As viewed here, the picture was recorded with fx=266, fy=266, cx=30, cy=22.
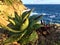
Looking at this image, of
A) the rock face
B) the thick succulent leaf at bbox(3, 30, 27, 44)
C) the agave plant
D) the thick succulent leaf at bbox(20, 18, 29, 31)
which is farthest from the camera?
the rock face

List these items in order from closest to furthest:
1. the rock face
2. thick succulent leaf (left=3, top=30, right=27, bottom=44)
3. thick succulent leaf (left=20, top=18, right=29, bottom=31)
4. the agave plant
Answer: thick succulent leaf (left=3, top=30, right=27, bottom=44) < the agave plant < thick succulent leaf (left=20, top=18, right=29, bottom=31) < the rock face

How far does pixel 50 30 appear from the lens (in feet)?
28.4

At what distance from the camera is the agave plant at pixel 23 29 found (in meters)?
7.62

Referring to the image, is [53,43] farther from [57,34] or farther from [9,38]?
[9,38]

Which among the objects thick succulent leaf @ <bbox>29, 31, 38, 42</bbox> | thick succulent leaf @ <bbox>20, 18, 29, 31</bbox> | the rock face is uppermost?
thick succulent leaf @ <bbox>20, 18, 29, 31</bbox>

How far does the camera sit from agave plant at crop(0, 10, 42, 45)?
7.62 m

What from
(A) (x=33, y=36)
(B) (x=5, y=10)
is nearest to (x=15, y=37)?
(A) (x=33, y=36)

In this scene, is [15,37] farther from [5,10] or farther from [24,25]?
[5,10]

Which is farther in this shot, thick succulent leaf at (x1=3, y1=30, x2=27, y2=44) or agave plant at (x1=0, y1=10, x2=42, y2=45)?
agave plant at (x1=0, y1=10, x2=42, y2=45)

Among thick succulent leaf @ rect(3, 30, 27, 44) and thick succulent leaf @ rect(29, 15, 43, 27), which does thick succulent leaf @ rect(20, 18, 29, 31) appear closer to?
thick succulent leaf @ rect(29, 15, 43, 27)

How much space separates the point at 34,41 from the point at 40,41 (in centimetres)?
34

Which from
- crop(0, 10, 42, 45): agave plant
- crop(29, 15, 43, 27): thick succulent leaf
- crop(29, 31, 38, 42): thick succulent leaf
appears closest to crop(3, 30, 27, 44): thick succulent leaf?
crop(0, 10, 42, 45): agave plant

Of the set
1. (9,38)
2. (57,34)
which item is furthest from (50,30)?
(9,38)

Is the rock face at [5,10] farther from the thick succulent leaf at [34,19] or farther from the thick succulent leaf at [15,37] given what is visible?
the thick succulent leaf at [15,37]
